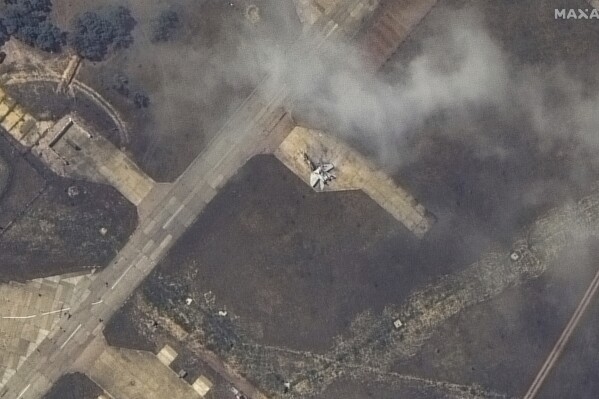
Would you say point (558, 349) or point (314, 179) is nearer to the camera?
point (558, 349)

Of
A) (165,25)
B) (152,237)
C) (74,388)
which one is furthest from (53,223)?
(165,25)

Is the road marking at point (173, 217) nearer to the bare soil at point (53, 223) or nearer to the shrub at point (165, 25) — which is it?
the bare soil at point (53, 223)

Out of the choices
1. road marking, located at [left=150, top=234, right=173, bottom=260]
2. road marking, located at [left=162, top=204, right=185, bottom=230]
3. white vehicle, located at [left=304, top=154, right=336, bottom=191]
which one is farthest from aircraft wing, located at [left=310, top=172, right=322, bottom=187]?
road marking, located at [left=150, top=234, right=173, bottom=260]

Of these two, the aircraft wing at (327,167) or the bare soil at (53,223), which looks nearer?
the aircraft wing at (327,167)

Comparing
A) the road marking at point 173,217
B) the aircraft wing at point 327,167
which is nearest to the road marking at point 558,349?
the aircraft wing at point 327,167

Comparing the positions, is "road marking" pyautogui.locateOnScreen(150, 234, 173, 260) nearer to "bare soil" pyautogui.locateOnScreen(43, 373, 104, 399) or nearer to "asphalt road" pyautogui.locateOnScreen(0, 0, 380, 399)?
"asphalt road" pyautogui.locateOnScreen(0, 0, 380, 399)

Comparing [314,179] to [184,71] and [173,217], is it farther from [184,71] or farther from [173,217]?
[184,71]

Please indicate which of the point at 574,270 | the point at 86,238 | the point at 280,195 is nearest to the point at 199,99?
the point at 280,195

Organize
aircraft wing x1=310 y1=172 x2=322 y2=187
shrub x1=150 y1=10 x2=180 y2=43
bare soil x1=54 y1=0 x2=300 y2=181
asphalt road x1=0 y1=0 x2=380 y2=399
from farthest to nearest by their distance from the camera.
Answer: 1. shrub x1=150 y1=10 x2=180 y2=43
2. bare soil x1=54 y1=0 x2=300 y2=181
3. asphalt road x1=0 y1=0 x2=380 y2=399
4. aircraft wing x1=310 y1=172 x2=322 y2=187

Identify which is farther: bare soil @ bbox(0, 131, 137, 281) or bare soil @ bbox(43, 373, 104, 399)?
bare soil @ bbox(0, 131, 137, 281)
